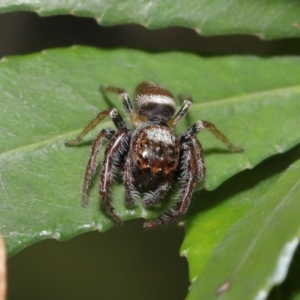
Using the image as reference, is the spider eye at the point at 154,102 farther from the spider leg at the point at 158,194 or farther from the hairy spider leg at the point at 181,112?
the spider leg at the point at 158,194

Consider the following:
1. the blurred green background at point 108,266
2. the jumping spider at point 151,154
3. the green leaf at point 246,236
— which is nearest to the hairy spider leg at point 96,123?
the jumping spider at point 151,154

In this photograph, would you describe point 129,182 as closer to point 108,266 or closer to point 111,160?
point 111,160

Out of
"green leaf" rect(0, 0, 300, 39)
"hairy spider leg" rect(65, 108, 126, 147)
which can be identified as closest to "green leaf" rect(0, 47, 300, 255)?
"hairy spider leg" rect(65, 108, 126, 147)

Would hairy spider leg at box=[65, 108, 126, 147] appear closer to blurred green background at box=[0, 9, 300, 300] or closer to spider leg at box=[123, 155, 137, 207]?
spider leg at box=[123, 155, 137, 207]

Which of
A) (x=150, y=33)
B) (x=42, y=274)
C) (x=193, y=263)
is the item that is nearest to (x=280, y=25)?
(x=193, y=263)

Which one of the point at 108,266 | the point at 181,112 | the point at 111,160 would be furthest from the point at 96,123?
the point at 108,266

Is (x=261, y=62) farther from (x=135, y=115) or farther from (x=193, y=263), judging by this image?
(x=193, y=263)

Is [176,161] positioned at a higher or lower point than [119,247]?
higher

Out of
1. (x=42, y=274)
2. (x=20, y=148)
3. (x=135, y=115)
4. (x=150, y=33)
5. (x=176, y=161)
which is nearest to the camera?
(x=20, y=148)
